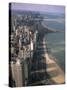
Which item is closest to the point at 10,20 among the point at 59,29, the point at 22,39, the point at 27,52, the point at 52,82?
the point at 22,39

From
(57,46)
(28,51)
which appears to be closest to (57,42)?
(57,46)

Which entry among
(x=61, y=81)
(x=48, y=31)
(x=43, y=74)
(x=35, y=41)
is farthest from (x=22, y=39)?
(x=61, y=81)

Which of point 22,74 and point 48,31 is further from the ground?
point 48,31

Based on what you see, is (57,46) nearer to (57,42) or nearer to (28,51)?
(57,42)

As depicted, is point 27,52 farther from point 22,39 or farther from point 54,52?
point 54,52

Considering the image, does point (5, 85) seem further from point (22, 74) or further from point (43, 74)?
point (43, 74)

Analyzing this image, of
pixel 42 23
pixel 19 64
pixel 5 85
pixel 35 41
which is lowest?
pixel 5 85
